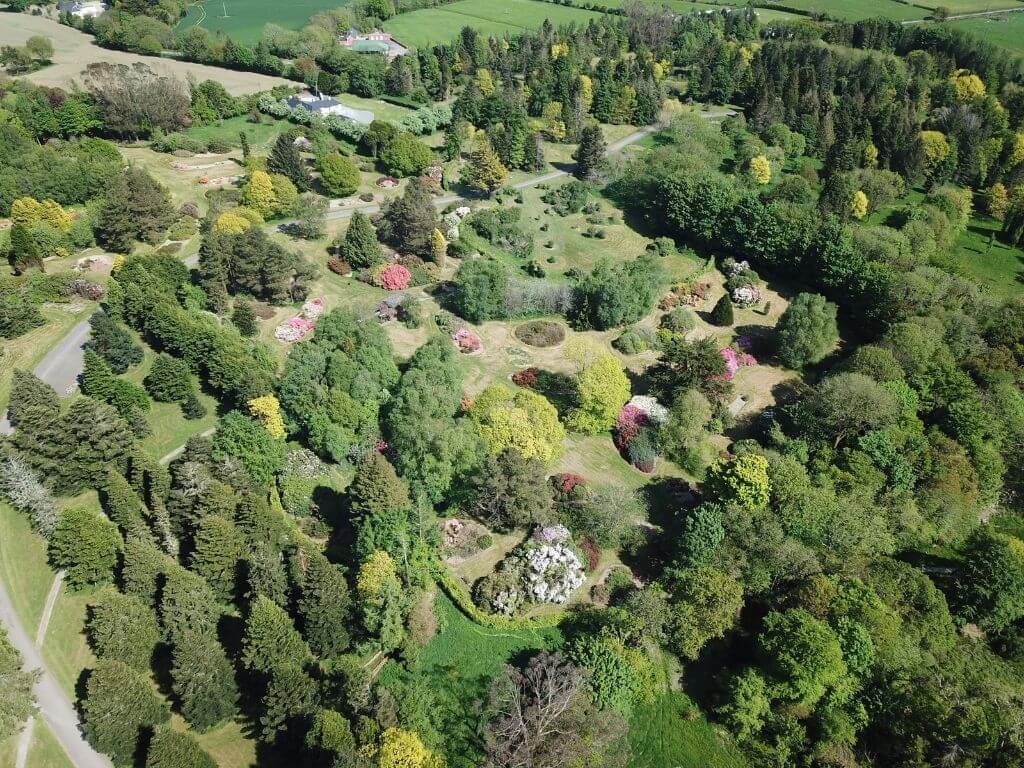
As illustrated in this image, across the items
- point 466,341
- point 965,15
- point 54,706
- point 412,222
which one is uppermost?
point 965,15

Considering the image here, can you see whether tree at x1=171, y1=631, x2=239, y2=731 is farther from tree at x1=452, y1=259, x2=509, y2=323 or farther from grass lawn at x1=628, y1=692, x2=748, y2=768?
tree at x1=452, y1=259, x2=509, y2=323

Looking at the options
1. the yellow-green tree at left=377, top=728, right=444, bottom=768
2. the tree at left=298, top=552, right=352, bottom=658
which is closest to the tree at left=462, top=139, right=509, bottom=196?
the tree at left=298, top=552, right=352, bottom=658

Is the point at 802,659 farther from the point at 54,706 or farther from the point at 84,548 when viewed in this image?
the point at 84,548

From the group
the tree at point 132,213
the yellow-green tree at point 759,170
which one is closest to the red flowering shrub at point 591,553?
the tree at point 132,213

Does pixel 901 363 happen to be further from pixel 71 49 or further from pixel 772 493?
pixel 71 49

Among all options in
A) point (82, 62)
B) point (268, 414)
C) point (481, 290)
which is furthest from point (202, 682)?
point (82, 62)

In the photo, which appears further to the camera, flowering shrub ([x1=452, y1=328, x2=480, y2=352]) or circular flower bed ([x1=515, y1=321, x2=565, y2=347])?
circular flower bed ([x1=515, y1=321, x2=565, y2=347])

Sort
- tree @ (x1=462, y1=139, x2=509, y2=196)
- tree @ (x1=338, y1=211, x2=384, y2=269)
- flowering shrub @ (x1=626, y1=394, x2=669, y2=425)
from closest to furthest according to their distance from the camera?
flowering shrub @ (x1=626, y1=394, x2=669, y2=425), tree @ (x1=338, y1=211, x2=384, y2=269), tree @ (x1=462, y1=139, x2=509, y2=196)

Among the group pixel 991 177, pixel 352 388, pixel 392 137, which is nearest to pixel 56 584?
pixel 352 388
